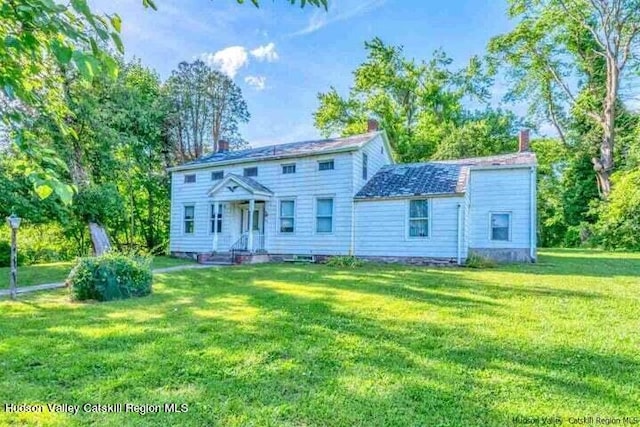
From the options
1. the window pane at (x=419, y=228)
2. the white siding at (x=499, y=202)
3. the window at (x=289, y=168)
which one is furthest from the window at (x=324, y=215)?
the white siding at (x=499, y=202)

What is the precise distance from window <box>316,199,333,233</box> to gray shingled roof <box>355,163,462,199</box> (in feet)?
4.19

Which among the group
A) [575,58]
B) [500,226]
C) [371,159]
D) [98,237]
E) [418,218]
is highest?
[575,58]

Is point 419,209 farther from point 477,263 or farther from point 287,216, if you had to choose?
point 287,216

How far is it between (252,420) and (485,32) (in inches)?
1220

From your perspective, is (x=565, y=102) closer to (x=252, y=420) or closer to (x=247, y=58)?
(x=247, y=58)

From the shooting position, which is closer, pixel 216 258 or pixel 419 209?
pixel 419 209

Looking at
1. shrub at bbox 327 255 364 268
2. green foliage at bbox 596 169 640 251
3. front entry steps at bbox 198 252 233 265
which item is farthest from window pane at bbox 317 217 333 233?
green foliage at bbox 596 169 640 251

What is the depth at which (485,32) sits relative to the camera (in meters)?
27.7

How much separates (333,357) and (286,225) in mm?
12618

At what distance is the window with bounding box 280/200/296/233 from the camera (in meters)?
16.5

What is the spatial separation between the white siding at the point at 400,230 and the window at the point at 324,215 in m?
1.14

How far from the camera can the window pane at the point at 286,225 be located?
16.5 m

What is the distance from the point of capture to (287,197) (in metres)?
16.5

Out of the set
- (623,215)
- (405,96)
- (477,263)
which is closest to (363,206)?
(477,263)
